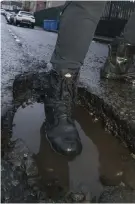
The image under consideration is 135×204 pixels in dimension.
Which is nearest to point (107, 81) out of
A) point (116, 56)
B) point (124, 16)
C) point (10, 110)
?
point (116, 56)

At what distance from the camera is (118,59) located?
333 centimetres

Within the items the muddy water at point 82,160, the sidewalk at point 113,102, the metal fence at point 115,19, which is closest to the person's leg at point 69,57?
the muddy water at point 82,160

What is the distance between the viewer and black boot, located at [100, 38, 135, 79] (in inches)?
130

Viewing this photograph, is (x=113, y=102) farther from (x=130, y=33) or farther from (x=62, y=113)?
(x=130, y=33)

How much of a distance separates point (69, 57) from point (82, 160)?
2.27 ft

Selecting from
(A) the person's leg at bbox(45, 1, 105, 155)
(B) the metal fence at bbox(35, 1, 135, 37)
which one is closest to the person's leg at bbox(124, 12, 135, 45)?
(A) the person's leg at bbox(45, 1, 105, 155)

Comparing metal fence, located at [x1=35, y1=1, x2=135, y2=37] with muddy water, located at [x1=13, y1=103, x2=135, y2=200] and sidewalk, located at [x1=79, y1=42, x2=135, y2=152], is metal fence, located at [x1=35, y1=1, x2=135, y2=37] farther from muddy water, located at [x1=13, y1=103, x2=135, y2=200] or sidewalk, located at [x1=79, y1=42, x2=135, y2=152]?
muddy water, located at [x1=13, y1=103, x2=135, y2=200]

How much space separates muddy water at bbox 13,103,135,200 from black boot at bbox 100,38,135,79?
1.21 m

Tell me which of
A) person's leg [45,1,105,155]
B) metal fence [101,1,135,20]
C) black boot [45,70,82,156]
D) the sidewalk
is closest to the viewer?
black boot [45,70,82,156]

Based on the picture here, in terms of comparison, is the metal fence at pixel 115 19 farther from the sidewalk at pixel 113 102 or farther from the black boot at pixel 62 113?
the black boot at pixel 62 113

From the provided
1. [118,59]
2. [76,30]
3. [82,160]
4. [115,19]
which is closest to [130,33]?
[118,59]

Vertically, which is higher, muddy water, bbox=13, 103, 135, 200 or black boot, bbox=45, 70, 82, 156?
black boot, bbox=45, 70, 82, 156

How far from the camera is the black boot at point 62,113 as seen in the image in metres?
1.76

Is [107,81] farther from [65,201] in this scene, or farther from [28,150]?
[65,201]
